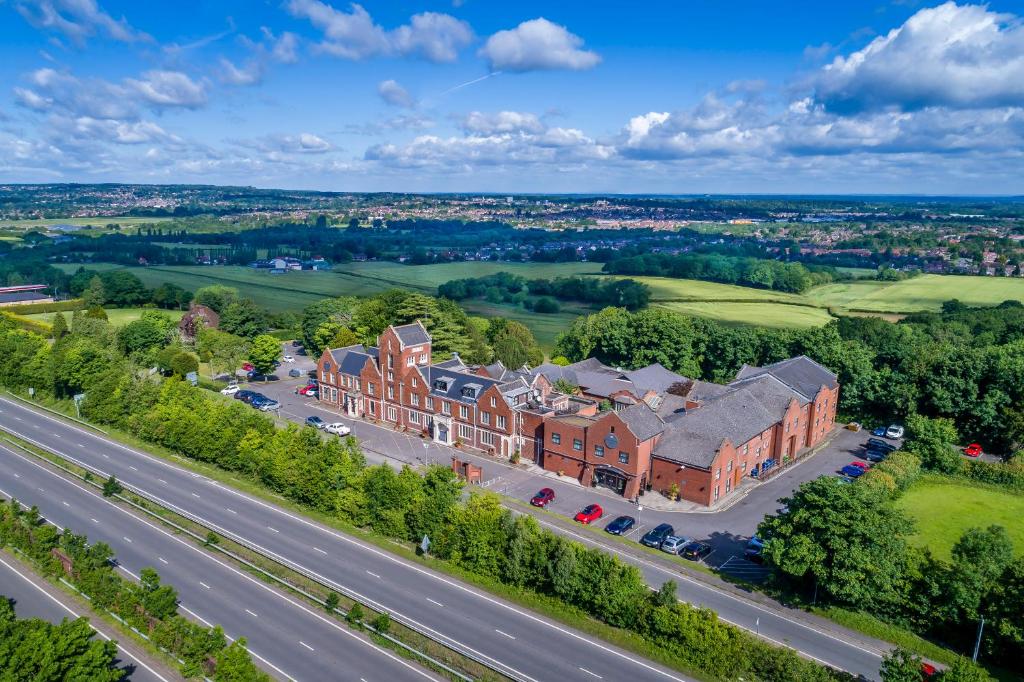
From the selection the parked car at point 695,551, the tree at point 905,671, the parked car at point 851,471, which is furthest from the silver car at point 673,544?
the parked car at point 851,471

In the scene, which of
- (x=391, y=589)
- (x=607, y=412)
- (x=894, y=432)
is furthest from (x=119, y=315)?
(x=894, y=432)

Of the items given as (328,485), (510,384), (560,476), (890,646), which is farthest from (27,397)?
(890,646)

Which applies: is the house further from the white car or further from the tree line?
the white car

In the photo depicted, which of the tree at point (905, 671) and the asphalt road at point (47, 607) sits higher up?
the tree at point (905, 671)

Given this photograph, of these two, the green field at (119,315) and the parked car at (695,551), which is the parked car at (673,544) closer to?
the parked car at (695,551)

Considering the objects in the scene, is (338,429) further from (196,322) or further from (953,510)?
(196,322)

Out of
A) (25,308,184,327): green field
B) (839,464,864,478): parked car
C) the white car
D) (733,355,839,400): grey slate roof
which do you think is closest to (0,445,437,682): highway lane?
the white car
